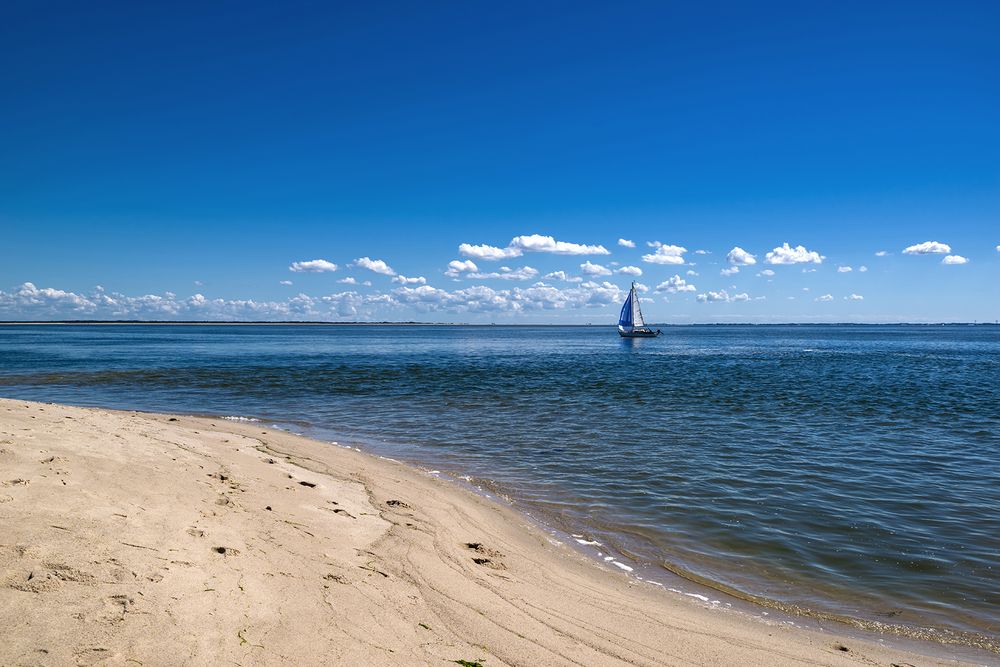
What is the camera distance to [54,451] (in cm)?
945

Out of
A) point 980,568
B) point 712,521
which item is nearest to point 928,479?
point 980,568

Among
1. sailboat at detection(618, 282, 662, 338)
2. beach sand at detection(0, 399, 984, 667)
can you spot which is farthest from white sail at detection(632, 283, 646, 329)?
beach sand at detection(0, 399, 984, 667)

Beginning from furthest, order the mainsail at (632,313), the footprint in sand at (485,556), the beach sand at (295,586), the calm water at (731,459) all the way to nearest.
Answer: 1. the mainsail at (632,313)
2. the calm water at (731,459)
3. the footprint in sand at (485,556)
4. the beach sand at (295,586)

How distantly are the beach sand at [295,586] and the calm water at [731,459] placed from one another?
6.21ft

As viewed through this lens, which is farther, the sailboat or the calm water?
the sailboat

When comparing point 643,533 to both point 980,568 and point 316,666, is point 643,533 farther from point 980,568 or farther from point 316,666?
point 316,666

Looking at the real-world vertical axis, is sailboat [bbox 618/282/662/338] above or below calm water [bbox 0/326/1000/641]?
above

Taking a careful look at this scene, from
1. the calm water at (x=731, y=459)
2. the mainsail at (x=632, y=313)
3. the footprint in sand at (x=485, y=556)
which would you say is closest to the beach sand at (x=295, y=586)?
the footprint in sand at (x=485, y=556)

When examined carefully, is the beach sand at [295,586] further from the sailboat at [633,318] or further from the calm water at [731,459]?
the sailboat at [633,318]

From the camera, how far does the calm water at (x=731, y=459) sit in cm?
883

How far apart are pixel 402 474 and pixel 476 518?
3.49 metres

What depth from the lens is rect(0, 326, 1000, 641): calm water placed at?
29.0 feet

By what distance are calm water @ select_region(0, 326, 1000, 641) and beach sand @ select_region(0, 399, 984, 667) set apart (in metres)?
1.89

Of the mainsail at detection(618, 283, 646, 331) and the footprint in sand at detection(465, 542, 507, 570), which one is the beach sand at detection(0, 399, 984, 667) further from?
the mainsail at detection(618, 283, 646, 331)
